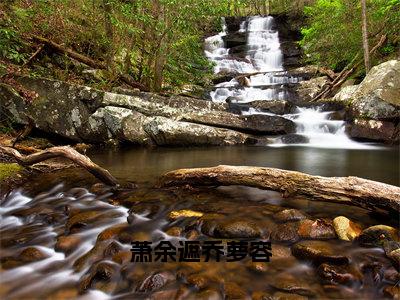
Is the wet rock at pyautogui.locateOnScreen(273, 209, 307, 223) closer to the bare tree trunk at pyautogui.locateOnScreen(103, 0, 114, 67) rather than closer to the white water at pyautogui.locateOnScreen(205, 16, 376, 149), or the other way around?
the white water at pyautogui.locateOnScreen(205, 16, 376, 149)

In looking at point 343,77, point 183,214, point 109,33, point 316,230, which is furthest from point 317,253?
point 343,77

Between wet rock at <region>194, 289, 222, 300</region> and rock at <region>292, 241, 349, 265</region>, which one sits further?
rock at <region>292, 241, 349, 265</region>

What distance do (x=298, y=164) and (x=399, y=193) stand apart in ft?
12.8

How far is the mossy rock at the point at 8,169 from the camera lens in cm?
606

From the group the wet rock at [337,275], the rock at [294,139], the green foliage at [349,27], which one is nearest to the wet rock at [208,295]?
the wet rock at [337,275]

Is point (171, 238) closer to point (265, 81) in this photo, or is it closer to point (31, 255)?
point (31, 255)

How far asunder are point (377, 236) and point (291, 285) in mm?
1216

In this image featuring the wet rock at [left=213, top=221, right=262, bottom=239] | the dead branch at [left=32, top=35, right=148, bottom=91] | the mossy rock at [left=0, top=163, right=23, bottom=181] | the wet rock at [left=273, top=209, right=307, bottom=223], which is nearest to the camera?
the wet rock at [left=213, top=221, right=262, bottom=239]

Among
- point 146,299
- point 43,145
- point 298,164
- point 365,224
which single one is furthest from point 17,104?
point 365,224

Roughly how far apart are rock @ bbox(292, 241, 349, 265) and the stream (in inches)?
0.6

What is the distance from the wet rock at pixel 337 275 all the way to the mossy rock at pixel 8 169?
18.1ft

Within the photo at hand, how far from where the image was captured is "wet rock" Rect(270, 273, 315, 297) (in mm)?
2735

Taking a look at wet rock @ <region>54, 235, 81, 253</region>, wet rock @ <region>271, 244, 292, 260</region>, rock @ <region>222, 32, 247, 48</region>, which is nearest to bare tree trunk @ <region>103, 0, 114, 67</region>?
wet rock @ <region>54, 235, 81, 253</region>

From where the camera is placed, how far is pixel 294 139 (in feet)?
35.6
